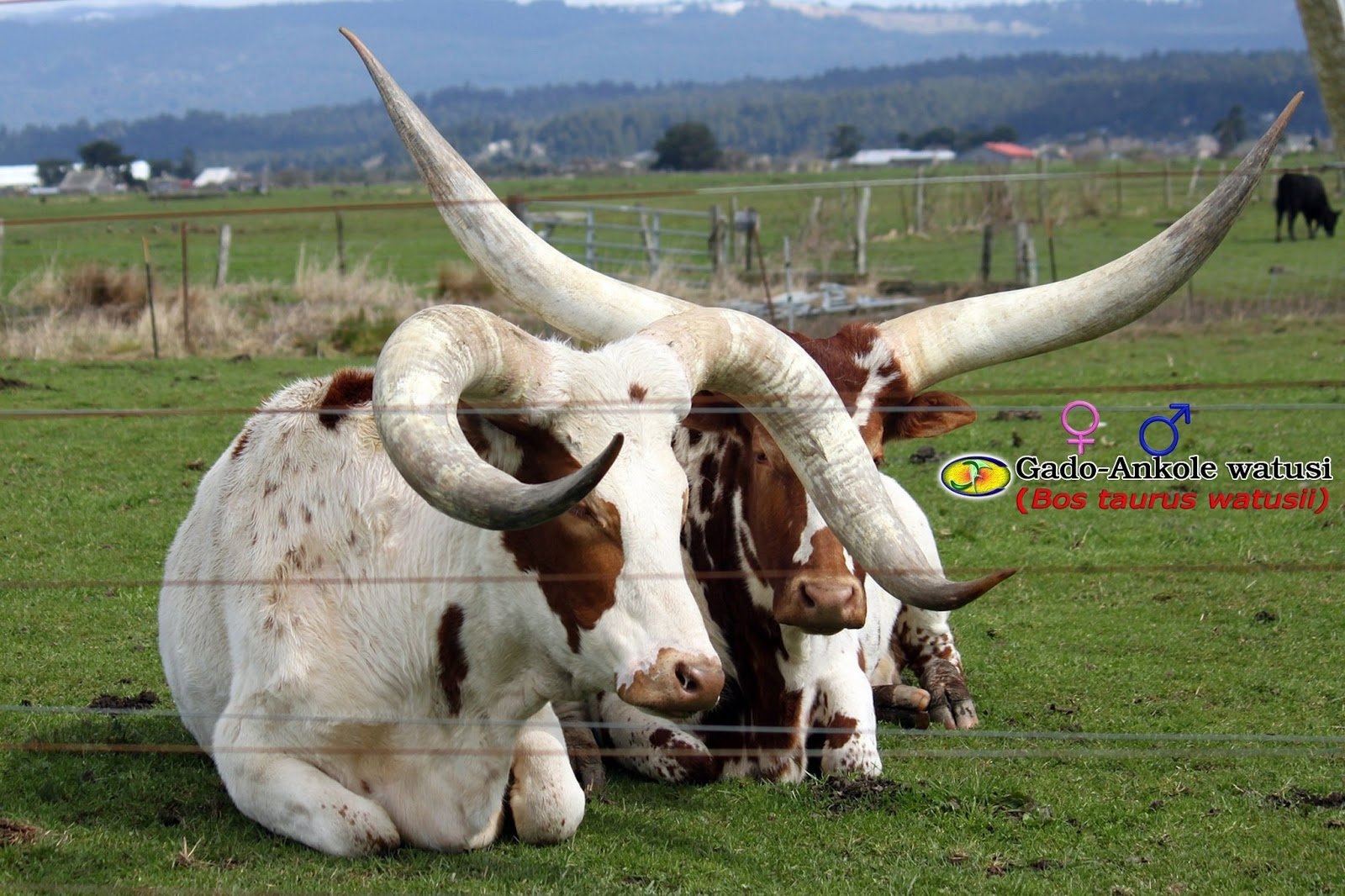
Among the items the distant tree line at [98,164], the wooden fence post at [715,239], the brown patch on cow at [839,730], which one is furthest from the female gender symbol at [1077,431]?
the distant tree line at [98,164]

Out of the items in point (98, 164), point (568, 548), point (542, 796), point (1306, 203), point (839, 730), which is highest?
point (98, 164)

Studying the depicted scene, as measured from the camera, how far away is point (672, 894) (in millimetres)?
4379

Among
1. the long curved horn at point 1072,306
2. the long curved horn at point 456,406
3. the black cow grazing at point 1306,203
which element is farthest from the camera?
the black cow grazing at point 1306,203

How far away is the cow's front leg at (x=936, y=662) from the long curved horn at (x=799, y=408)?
2028mm

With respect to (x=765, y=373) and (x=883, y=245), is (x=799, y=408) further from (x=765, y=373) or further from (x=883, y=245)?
(x=883, y=245)

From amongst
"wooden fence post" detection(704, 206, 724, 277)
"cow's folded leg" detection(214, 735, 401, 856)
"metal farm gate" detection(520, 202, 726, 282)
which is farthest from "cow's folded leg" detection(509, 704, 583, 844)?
"wooden fence post" detection(704, 206, 724, 277)

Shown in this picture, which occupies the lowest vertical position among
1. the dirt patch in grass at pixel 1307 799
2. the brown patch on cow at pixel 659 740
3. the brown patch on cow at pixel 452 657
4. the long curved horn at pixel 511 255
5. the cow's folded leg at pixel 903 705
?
the cow's folded leg at pixel 903 705

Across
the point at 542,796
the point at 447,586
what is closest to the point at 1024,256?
the point at 542,796

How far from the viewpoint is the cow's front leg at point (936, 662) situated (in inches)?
255

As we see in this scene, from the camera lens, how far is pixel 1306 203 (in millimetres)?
33781

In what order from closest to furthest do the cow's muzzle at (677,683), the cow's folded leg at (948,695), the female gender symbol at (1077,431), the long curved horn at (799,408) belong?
the cow's muzzle at (677,683), the long curved horn at (799,408), the cow's folded leg at (948,695), the female gender symbol at (1077,431)

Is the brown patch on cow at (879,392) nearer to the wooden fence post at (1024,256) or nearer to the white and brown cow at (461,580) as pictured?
the white and brown cow at (461,580)

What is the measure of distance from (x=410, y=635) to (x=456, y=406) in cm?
105

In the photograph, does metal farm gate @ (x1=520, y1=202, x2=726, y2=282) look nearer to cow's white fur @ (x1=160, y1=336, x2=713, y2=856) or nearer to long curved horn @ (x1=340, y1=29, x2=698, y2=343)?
long curved horn @ (x1=340, y1=29, x2=698, y2=343)
